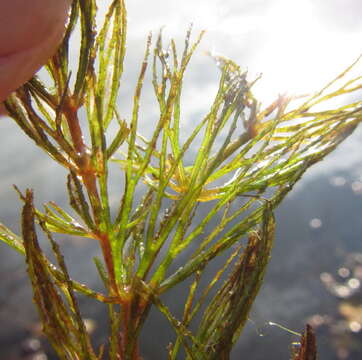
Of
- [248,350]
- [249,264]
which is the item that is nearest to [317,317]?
[248,350]

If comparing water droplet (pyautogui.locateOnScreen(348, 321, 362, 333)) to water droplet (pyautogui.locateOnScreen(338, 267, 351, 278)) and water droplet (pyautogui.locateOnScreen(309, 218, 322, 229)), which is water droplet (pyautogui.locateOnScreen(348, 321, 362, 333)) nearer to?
water droplet (pyautogui.locateOnScreen(338, 267, 351, 278))

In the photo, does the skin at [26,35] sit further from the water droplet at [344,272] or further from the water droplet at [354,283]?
the water droplet at [344,272]

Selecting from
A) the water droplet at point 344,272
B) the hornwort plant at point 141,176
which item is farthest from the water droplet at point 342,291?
the hornwort plant at point 141,176

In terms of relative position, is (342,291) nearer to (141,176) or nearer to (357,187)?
(357,187)

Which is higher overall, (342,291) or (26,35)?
(26,35)

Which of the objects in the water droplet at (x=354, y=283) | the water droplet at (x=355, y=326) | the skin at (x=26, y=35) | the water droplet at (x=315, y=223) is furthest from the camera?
the water droplet at (x=315, y=223)

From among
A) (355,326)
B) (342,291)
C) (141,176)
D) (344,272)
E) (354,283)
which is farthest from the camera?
(344,272)

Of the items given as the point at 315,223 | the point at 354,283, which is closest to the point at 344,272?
the point at 354,283

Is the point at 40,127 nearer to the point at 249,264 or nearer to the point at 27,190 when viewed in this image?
the point at 27,190
